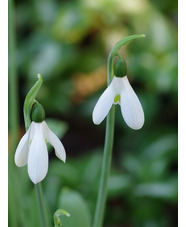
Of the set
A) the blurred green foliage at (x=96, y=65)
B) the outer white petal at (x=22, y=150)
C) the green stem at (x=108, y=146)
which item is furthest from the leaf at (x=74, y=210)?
the blurred green foliage at (x=96, y=65)

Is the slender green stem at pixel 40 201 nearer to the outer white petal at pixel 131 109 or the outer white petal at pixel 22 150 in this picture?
the outer white petal at pixel 22 150

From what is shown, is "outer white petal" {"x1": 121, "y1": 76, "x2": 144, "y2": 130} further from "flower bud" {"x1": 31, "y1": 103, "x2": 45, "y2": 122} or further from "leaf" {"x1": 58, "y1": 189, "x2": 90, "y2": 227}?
"leaf" {"x1": 58, "y1": 189, "x2": 90, "y2": 227}

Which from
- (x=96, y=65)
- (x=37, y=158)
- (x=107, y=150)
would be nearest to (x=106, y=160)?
(x=107, y=150)

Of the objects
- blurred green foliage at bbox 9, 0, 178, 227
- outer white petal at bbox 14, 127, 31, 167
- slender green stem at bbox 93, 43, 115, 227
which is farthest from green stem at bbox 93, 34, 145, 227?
blurred green foliage at bbox 9, 0, 178, 227

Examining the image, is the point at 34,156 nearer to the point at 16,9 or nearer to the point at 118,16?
the point at 118,16

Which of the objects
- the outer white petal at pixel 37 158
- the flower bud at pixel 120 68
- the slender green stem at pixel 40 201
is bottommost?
the slender green stem at pixel 40 201

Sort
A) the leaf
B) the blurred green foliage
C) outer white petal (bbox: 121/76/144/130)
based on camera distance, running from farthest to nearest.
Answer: the blurred green foliage → the leaf → outer white petal (bbox: 121/76/144/130)
